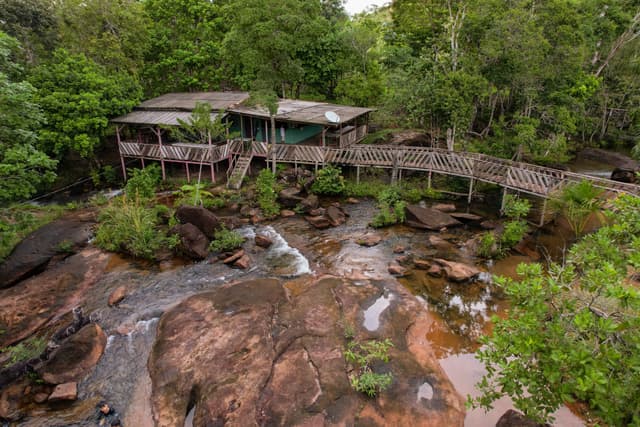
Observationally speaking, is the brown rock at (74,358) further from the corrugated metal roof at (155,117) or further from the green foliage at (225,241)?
the corrugated metal roof at (155,117)

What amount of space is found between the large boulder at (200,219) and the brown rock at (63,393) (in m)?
Result: 8.26

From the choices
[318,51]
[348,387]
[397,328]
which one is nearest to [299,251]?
[397,328]

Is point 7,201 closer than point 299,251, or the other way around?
point 299,251

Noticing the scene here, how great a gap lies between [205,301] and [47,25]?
89.7 feet

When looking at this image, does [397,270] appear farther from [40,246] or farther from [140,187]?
[140,187]

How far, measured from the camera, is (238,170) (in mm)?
23750

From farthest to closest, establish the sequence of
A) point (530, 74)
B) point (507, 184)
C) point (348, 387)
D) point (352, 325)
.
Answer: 1. point (530, 74)
2. point (507, 184)
3. point (352, 325)
4. point (348, 387)

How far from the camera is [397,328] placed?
11141 mm

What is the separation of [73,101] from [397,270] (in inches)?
863

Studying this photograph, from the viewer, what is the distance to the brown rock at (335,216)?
1905cm

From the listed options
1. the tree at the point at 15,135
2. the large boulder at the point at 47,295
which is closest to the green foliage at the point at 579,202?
the large boulder at the point at 47,295

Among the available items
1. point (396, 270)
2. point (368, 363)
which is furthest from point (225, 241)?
point (368, 363)

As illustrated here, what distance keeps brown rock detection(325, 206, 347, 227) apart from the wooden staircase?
261 inches

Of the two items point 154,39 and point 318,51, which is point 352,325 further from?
point 154,39
